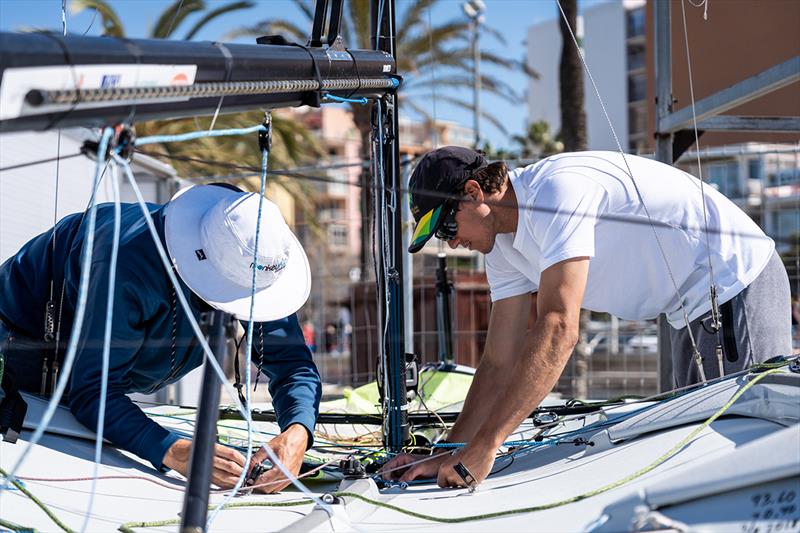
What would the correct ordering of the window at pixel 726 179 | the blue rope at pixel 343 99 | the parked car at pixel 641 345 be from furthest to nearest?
the window at pixel 726 179 < the parked car at pixel 641 345 < the blue rope at pixel 343 99

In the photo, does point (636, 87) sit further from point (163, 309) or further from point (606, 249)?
point (163, 309)

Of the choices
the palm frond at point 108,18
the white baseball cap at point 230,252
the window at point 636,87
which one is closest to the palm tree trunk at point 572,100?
the palm frond at point 108,18

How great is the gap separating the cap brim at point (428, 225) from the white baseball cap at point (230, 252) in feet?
1.22

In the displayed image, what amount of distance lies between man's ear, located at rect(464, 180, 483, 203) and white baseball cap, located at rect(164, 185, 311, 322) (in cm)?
53

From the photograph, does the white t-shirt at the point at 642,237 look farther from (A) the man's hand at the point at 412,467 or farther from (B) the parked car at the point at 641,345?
(B) the parked car at the point at 641,345

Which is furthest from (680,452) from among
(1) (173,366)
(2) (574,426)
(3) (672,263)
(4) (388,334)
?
(1) (173,366)

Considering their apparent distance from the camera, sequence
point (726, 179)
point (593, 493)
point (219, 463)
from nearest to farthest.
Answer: point (593, 493)
point (219, 463)
point (726, 179)

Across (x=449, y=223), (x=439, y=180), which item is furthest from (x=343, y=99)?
(x=449, y=223)

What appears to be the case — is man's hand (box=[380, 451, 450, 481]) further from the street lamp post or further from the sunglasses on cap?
the street lamp post

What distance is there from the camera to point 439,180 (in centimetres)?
249

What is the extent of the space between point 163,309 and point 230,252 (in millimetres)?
331

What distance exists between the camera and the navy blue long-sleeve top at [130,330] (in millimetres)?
2355

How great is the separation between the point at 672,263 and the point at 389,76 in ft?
3.52

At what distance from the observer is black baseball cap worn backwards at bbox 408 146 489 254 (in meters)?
2.49
